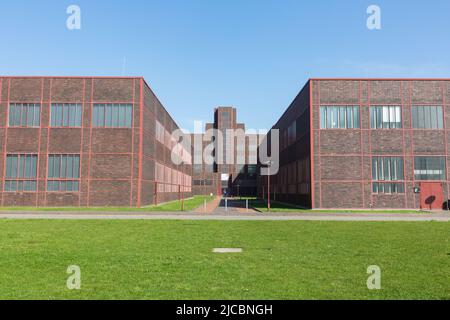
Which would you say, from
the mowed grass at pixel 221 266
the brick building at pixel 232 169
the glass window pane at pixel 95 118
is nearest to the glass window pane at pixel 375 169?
the mowed grass at pixel 221 266

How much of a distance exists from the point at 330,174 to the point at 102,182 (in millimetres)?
22916

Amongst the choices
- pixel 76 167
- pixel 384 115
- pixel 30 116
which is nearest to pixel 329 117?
pixel 384 115

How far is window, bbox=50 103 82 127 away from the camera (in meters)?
37.2

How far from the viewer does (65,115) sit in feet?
123

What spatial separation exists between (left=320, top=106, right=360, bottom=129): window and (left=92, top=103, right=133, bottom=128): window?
65.4ft

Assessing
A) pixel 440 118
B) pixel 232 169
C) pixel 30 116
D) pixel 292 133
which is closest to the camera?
pixel 440 118

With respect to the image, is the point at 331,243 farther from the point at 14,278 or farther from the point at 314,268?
the point at 14,278

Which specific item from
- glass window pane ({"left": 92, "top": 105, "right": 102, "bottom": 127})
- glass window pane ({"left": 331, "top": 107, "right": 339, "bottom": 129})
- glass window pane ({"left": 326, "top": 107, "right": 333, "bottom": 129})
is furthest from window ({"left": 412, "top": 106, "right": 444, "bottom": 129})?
glass window pane ({"left": 92, "top": 105, "right": 102, "bottom": 127})

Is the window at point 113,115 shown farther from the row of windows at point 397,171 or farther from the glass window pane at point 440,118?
the glass window pane at point 440,118

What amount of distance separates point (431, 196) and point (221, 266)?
3338cm

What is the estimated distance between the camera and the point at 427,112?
3609 centimetres

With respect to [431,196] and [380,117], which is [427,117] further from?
[431,196]

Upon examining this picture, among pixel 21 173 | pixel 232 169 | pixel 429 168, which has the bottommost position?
pixel 21 173
